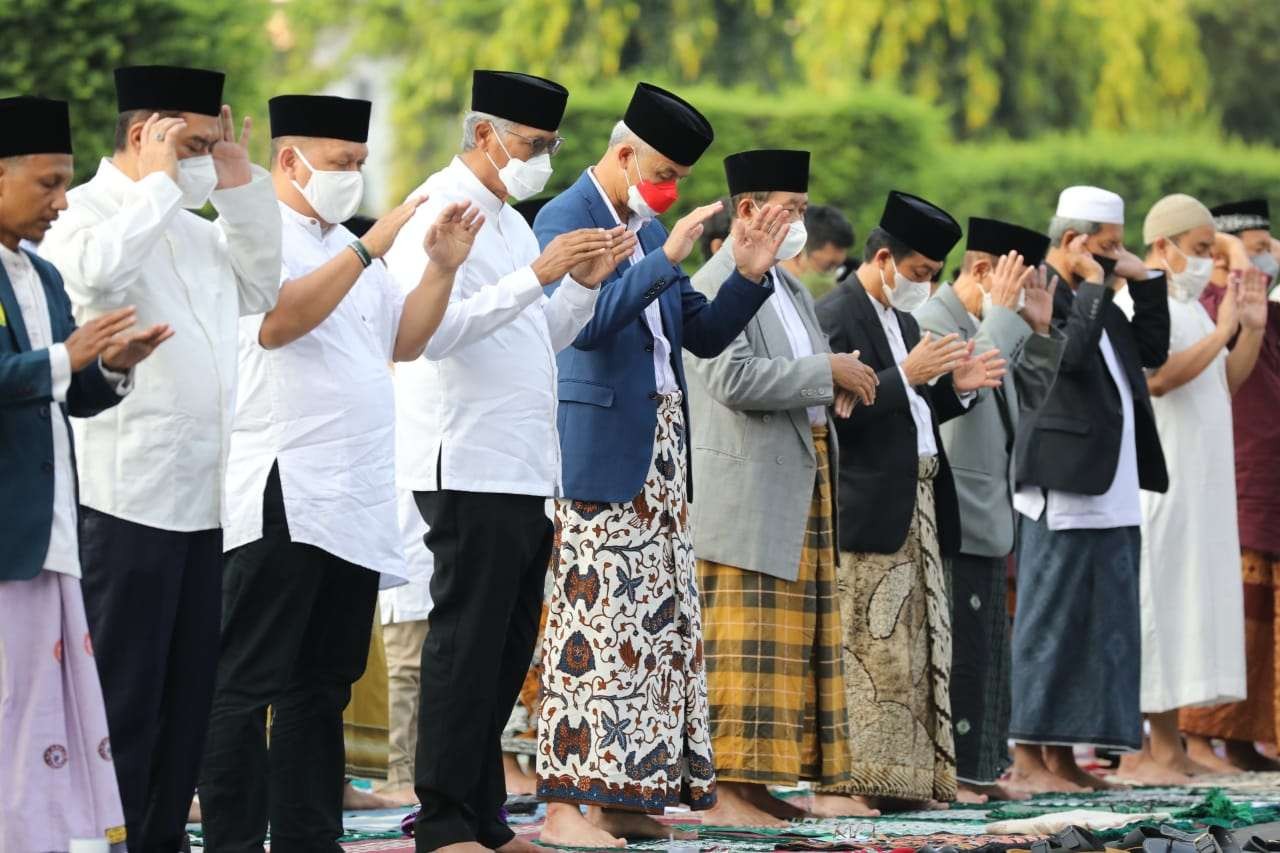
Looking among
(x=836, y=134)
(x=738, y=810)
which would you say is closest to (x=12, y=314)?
(x=738, y=810)

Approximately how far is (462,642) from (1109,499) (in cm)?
392

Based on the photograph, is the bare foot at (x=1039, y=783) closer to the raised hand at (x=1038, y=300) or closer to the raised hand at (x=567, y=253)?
the raised hand at (x=1038, y=300)

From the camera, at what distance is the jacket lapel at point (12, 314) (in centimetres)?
471

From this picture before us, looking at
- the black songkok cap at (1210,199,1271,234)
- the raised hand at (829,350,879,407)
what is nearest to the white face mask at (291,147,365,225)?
the raised hand at (829,350,879,407)

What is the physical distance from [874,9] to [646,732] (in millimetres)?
21925

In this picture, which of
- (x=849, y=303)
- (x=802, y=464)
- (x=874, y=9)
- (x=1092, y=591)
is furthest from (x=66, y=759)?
(x=874, y=9)

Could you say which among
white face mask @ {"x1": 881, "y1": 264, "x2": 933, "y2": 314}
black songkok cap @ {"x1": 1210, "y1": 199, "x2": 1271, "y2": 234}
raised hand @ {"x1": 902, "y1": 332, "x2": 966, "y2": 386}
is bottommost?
raised hand @ {"x1": 902, "y1": 332, "x2": 966, "y2": 386}

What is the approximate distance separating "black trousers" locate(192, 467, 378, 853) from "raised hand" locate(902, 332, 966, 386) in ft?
8.85

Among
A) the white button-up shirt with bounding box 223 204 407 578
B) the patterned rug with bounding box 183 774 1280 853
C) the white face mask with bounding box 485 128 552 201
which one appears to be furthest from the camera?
the patterned rug with bounding box 183 774 1280 853

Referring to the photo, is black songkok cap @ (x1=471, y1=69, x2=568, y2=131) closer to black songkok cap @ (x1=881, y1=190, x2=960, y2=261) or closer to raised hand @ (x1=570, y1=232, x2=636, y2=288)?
raised hand @ (x1=570, y1=232, x2=636, y2=288)

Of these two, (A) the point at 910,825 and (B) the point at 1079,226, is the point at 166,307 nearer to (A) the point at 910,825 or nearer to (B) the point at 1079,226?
(A) the point at 910,825

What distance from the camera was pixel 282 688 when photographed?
5320 millimetres

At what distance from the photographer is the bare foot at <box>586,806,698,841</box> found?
22.1 ft

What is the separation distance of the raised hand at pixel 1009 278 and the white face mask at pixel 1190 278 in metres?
1.54
